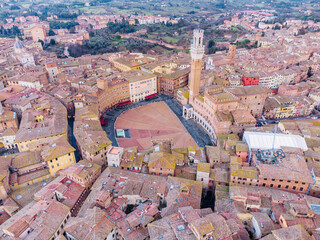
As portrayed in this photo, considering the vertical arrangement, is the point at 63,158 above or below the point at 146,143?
above

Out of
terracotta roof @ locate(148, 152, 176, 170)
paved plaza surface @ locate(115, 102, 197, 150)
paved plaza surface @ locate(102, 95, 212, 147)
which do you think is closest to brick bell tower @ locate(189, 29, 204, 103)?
paved plaza surface @ locate(102, 95, 212, 147)

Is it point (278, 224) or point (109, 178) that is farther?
point (109, 178)

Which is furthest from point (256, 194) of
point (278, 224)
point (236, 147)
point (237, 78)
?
point (237, 78)

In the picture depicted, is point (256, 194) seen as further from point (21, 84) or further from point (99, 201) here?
point (21, 84)

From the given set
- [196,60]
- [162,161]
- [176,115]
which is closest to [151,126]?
[176,115]

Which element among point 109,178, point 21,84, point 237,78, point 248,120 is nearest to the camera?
point 109,178

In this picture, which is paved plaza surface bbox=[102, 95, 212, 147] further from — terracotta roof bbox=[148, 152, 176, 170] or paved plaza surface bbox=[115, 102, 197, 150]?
terracotta roof bbox=[148, 152, 176, 170]

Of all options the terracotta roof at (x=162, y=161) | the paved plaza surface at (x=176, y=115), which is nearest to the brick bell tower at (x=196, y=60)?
the paved plaza surface at (x=176, y=115)
